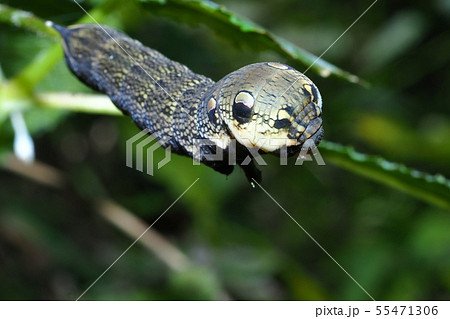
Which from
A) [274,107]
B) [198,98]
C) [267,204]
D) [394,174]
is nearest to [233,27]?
[198,98]

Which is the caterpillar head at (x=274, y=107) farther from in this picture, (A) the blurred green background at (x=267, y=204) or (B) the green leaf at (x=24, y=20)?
(A) the blurred green background at (x=267, y=204)

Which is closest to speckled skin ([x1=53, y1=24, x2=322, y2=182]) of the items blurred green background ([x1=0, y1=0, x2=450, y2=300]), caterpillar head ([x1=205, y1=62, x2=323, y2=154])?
caterpillar head ([x1=205, y1=62, x2=323, y2=154])

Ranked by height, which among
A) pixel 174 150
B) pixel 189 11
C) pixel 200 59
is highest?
pixel 189 11

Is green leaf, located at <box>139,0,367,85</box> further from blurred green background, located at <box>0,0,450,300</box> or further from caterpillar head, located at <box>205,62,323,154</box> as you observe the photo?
blurred green background, located at <box>0,0,450,300</box>

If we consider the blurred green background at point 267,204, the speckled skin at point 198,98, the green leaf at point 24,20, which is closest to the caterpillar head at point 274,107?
the speckled skin at point 198,98

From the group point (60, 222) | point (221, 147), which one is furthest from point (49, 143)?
point (221, 147)

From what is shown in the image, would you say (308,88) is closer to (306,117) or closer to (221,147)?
(306,117)
